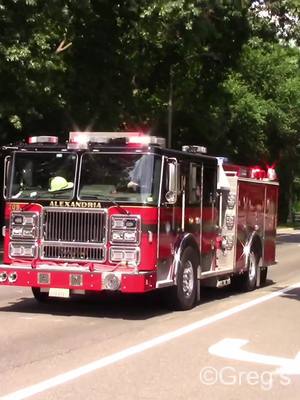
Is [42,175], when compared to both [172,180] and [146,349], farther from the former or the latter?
[146,349]

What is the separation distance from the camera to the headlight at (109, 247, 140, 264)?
1031cm

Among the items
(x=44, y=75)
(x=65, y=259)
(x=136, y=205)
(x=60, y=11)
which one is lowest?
(x=65, y=259)

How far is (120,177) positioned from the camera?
1055 cm

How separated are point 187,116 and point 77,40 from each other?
11.0m

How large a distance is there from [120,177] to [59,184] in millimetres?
979

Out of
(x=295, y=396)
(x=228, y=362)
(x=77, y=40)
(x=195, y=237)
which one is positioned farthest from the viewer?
(x=77, y=40)

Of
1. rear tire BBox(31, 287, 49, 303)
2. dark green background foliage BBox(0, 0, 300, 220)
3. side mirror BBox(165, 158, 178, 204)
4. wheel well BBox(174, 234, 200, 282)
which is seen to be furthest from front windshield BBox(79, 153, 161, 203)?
dark green background foliage BBox(0, 0, 300, 220)

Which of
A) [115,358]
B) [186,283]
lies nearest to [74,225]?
[186,283]

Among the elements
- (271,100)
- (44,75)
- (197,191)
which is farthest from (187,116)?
(197,191)

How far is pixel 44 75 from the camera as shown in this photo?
1938 centimetres

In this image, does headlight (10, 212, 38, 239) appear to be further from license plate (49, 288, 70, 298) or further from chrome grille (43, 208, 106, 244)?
license plate (49, 288, 70, 298)

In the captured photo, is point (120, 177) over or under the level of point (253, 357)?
over

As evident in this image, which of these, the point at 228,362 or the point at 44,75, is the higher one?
the point at 44,75

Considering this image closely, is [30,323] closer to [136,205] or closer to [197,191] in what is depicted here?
[136,205]
